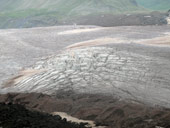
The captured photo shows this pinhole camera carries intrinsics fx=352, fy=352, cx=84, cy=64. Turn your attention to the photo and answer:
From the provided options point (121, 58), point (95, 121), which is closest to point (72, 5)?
point (121, 58)

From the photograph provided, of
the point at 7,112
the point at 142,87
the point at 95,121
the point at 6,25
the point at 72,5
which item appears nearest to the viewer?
the point at 7,112

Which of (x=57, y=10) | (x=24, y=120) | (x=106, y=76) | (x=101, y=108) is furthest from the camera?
(x=57, y=10)

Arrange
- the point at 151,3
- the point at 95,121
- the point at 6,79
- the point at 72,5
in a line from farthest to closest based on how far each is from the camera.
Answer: the point at 151,3
the point at 72,5
the point at 6,79
the point at 95,121

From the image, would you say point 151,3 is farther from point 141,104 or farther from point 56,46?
point 141,104

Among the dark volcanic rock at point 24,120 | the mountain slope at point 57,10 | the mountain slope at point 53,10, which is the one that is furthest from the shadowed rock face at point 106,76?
the mountain slope at point 53,10

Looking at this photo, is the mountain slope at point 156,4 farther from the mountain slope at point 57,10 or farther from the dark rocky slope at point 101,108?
the dark rocky slope at point 101,108

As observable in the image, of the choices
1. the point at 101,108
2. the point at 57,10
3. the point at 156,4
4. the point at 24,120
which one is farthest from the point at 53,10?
the point at 24,120

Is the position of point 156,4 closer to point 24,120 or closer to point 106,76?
point 106,76

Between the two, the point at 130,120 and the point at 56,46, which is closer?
the point at 130,120
